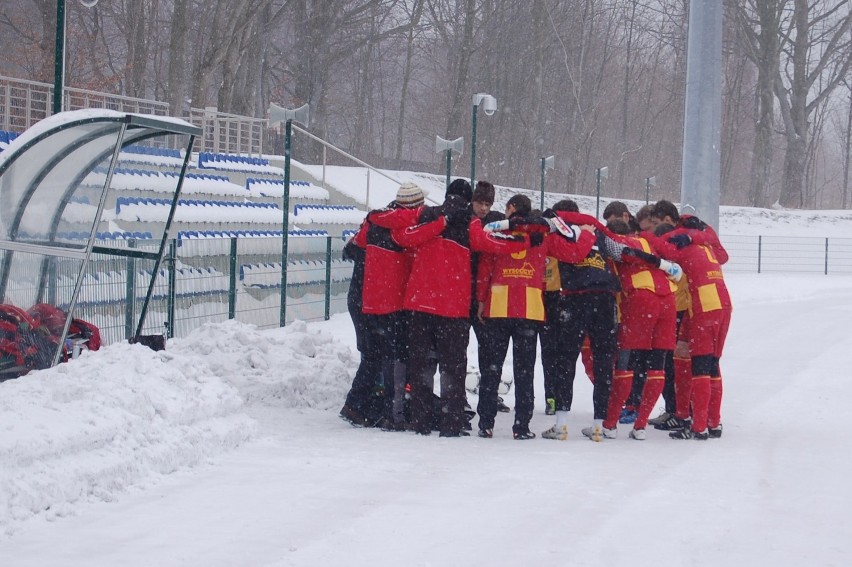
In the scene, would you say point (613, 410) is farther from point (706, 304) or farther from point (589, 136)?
point (589, 136)

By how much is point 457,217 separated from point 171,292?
16.8ft

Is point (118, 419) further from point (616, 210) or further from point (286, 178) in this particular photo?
point (286, 178)

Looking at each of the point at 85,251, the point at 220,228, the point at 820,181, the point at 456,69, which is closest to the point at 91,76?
the point at 456,69

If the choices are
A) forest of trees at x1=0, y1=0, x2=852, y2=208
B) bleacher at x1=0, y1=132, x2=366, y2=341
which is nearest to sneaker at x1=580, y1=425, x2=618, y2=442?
bleacher at x1=0, y1=132, x2=366, y2=341

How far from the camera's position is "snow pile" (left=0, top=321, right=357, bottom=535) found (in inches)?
223

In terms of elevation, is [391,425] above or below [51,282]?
below

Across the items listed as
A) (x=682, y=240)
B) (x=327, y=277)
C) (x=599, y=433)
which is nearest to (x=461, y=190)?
(x=682, y=240)

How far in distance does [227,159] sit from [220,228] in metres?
4.46

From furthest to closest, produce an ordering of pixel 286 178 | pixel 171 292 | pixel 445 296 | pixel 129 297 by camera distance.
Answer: pixel 286 178 < pixel 171 292 < pixel 129 297 < pixel 445 296

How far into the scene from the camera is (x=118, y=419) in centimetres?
654

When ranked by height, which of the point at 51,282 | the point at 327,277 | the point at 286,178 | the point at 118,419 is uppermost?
the point at 286,178

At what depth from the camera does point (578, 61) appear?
172ft

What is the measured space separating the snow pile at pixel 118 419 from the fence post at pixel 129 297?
1.74 meters

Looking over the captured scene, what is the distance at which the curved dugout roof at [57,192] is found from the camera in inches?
296
